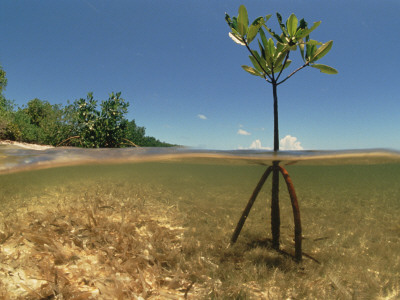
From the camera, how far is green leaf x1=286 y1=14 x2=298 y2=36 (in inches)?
157

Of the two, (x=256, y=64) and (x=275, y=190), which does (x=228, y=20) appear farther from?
(x=275, y=190)

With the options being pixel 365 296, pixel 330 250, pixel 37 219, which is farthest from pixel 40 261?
pixel 330 250

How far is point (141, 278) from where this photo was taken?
12.4 feet

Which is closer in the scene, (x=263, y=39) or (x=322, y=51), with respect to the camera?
(x=322, y=51)

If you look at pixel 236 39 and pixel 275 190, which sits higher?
pixel 236 39

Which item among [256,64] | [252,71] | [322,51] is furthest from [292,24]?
[252,71]

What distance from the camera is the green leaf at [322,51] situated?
4198 millimetres

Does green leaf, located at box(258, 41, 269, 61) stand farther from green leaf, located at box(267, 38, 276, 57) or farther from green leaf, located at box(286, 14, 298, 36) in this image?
green leaf, located at box(286, 14, 298, 36)

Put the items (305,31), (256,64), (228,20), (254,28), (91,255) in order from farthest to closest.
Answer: (256,64), (91,255), (228,20), (254,28), (305,31)

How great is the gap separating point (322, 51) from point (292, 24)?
729mm

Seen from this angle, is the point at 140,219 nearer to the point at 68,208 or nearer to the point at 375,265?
the point at 68,208

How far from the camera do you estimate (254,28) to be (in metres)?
4.15

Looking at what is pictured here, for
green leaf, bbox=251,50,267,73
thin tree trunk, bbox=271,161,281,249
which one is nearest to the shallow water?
thin tree trunk, bbox=271,161,281,249

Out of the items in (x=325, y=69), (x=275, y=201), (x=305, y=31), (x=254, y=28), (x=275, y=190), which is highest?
(x=254, y=28)
